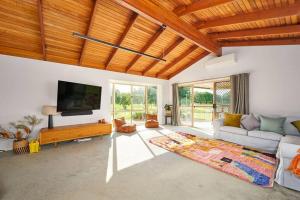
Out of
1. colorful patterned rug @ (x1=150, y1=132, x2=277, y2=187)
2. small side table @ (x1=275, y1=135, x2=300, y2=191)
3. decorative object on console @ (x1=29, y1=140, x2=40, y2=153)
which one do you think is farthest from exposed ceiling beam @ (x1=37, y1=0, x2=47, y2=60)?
small side table @ (x1=275, y1=135, x2=300, y2=191)

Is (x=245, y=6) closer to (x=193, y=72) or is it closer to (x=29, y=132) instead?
(x=193, y=72)

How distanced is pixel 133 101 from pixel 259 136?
5.36 meters

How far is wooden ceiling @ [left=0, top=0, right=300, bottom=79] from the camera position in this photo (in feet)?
10.3

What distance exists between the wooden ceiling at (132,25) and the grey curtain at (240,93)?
1.19 metres

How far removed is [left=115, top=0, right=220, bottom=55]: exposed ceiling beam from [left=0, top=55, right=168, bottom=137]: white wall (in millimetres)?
3394

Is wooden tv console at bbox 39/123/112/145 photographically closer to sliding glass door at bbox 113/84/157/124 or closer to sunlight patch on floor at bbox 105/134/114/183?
sunlight patch on floor at bbox 105/134/114/183

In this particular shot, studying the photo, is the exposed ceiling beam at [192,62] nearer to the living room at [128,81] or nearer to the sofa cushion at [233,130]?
the living room at [128,81]

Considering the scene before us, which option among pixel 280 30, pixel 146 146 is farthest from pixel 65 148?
pixel 280 30

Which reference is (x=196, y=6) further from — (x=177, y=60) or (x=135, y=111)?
(x=135, y=111)

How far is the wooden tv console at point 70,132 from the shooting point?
4078 millimetres

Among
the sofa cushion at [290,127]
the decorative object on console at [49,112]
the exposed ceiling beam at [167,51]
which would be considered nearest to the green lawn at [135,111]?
the exposed ceiling beam at [167,51]

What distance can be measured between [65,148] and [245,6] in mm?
5597

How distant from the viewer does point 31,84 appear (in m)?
4.41

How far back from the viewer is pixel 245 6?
318 cm
